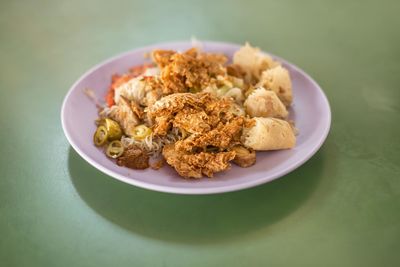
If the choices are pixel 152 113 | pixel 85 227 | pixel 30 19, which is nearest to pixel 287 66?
pixel 152 113

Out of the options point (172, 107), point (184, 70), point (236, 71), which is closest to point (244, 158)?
point (172, 107)

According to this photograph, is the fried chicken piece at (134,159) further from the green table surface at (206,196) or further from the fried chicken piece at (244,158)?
the fried chicken piece at (244,158)

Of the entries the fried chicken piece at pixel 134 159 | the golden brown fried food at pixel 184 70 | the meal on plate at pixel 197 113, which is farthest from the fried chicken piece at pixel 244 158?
the golden brown fried food at pixel 184 70

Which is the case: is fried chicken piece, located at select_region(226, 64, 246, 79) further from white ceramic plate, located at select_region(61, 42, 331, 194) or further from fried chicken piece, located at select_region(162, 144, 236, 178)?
fried chicken piece, located at select_region(162, 144, 236, 178)

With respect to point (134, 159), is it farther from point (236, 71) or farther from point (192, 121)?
point (236, 71)

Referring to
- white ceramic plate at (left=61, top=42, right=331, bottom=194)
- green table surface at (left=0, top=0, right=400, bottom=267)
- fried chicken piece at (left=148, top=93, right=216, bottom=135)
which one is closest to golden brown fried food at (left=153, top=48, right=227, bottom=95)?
fried chicken piece at (left=148, top=93, right=216, bottom=135)

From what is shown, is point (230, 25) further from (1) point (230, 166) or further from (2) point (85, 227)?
(2) point (85, 227)
